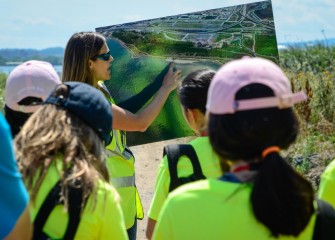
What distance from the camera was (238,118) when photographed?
1.95 m

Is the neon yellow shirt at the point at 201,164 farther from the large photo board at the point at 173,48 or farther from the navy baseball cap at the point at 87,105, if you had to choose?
the large photo board at the point at 173,48

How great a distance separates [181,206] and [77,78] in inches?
76.3

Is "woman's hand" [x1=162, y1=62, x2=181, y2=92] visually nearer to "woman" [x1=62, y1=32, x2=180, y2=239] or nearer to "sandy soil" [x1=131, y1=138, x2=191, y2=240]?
"woman" [x1=62, y1=32, x2=180, y2=239]

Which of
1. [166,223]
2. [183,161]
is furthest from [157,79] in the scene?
[166,223]

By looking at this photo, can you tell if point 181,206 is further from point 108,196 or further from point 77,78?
point 77,78

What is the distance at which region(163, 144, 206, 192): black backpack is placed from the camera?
2752mm

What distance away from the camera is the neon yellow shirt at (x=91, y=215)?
217 centimetres

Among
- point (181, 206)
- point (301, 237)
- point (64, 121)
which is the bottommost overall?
point (301, 237)

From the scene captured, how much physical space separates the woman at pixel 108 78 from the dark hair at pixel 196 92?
2.71 feet

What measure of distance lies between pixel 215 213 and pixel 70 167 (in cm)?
57

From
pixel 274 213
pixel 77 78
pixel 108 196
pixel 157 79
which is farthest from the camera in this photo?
pixel 157 79

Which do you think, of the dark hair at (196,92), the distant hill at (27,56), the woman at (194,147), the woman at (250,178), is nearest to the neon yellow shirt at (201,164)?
the woman at (194,147)

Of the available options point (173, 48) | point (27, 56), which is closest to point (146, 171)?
point (173, 48)

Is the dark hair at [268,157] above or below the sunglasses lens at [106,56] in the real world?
below
